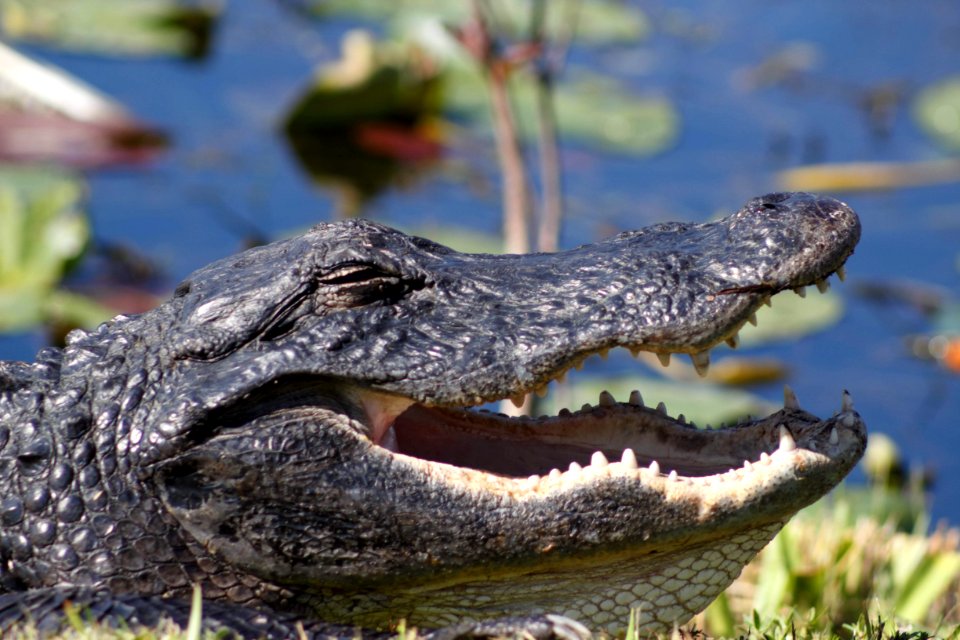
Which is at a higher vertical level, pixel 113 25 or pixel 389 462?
pixel 113 25

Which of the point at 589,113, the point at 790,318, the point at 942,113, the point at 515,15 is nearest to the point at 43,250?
the point at 790,318

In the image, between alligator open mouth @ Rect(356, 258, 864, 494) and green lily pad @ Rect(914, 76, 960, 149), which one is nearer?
alligator open mouth @ Rect(356, 258, 864, 494)

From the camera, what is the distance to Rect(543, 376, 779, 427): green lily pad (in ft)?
19.3

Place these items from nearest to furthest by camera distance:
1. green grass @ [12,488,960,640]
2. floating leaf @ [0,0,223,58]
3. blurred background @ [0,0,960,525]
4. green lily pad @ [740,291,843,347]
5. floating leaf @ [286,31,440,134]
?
green grass @ [12,488,960,640], green lily pad @ [740,291,843,347], blurred background @ [0,0,960,525], floating leaf @ [286,31,440,134], floating leaf @ [0,0,223,58]

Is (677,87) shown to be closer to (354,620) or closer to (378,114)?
(378,114)

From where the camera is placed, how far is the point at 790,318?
675 cm

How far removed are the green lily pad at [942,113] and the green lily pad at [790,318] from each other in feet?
7.67

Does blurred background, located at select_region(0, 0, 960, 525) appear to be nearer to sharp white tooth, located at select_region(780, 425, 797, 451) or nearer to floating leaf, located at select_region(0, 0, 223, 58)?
floating leaf, located at select_region(0, 0, 223, 58)

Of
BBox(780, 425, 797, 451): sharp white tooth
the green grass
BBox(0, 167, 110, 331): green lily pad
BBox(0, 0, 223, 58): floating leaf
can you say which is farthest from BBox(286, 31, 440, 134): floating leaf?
BBox(780, 425, 797, 451): sharp white tooth

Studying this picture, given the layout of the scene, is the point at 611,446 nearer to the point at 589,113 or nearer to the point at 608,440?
the point at 608,440

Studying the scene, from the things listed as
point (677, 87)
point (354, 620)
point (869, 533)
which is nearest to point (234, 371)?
point (354, 620)

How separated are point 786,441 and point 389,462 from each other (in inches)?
32.4

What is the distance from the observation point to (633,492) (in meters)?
2.78

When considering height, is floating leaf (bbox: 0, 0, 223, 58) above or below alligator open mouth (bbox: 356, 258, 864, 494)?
above
